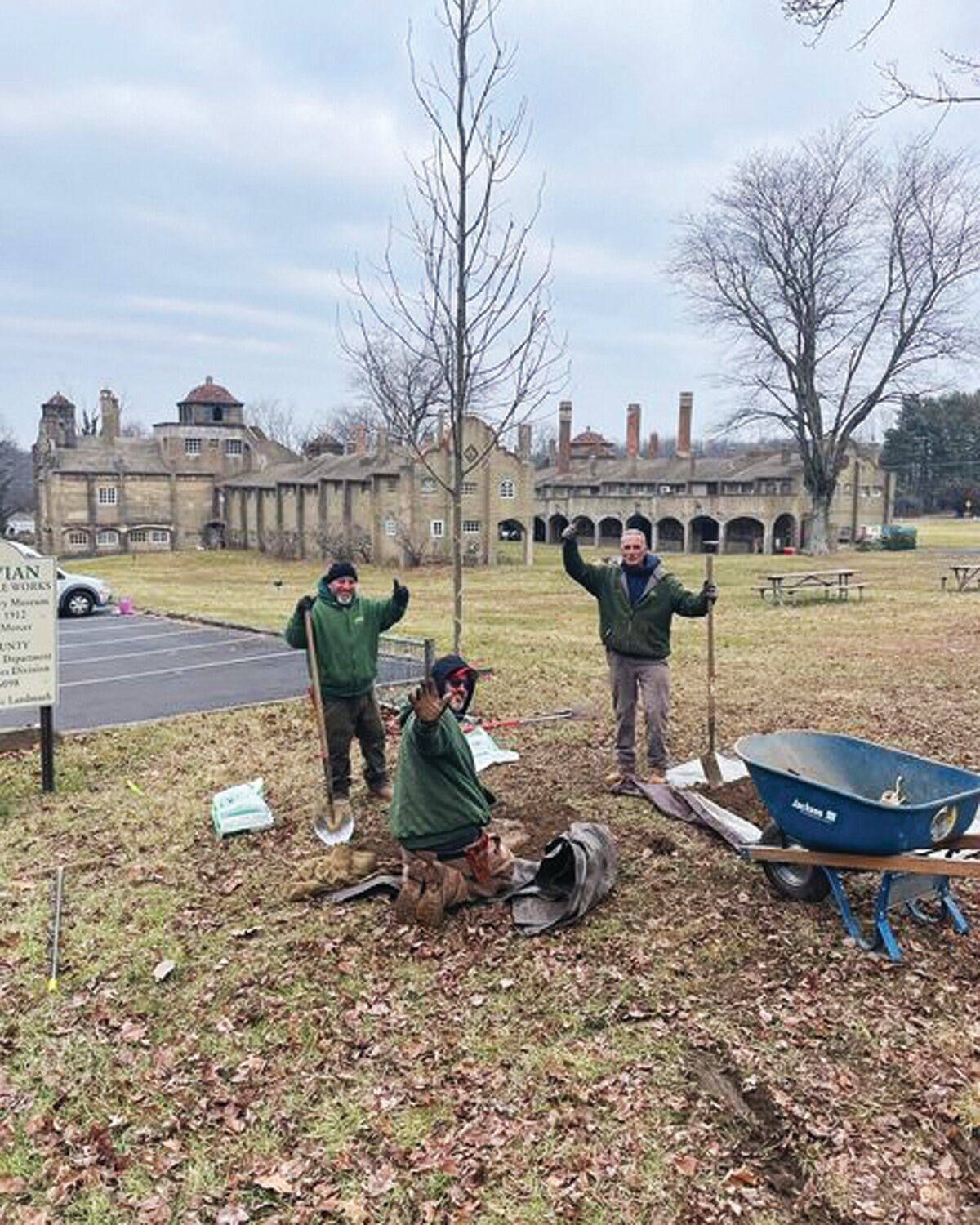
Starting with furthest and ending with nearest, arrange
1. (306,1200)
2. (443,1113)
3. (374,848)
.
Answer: (374,848)
(443,1113)
(306,1200)

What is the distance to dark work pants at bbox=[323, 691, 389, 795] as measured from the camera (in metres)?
7.68

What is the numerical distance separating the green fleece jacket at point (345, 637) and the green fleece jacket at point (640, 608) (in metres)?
1.72

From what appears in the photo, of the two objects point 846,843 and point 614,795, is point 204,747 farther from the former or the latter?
point 846,843

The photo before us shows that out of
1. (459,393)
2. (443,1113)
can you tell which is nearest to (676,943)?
(443,1113)

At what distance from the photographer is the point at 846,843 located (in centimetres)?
500

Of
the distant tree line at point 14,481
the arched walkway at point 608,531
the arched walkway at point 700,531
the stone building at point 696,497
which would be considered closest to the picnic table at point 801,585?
the stone building at point 696,497

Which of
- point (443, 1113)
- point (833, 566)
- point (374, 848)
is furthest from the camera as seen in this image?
point (833, 566)

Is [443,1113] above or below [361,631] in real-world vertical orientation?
below

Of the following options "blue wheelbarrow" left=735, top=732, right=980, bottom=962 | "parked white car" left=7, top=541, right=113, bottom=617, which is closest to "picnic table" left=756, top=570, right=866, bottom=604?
"parked white car" left=7, top=541, right=113, bottom=617

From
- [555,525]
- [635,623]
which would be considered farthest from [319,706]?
[555,525]

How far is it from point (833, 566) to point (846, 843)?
37.4 meters

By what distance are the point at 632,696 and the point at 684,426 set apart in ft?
197

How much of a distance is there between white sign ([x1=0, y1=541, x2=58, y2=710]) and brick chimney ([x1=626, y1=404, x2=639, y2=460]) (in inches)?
2457

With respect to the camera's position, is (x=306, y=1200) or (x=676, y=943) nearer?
(x=306, y=1200)
